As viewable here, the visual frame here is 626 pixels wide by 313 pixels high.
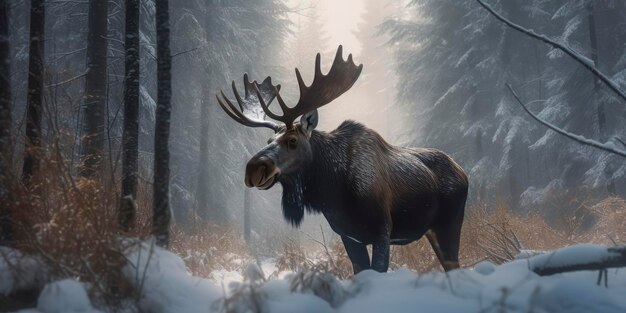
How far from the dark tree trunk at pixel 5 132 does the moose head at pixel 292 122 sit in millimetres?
1484

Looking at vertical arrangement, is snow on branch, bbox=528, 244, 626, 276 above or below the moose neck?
below

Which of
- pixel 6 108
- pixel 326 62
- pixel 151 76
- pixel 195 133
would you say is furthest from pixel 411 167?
pixel 326 62

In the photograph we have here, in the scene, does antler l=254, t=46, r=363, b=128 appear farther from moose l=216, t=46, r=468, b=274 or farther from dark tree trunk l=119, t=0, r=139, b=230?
dark tree trunk l=119, t=0, r=139, b=230

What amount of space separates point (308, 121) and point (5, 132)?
219 cm

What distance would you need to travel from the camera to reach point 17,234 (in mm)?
2990

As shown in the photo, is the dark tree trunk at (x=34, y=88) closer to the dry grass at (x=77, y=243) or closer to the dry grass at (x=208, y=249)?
the dry grass at (x=77, y=243)

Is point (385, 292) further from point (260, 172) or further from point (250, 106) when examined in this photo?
point (250, 106)

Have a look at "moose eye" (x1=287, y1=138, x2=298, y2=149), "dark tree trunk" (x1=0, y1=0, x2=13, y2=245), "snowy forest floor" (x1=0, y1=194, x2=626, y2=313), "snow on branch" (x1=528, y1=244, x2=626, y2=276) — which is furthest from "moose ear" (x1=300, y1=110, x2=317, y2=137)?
"snow on branch" (x1=528, y1=244, x2=626, y2=276)

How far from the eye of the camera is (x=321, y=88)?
4.43 meters

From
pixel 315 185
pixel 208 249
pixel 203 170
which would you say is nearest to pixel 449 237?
pixel 315 185

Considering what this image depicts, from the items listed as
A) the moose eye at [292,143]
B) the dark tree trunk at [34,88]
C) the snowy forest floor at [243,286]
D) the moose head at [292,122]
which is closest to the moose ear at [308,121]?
the moose head at [292,122]

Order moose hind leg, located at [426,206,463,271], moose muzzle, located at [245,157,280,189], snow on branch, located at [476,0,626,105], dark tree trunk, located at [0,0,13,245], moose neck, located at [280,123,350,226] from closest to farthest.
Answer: snow on branch, located at [476,0,626,105] < dark tree trunk, located at [0,0,13,245] < moose muzzle, located at [245,157,280,189] < moose neck, located at [280,123,350,226] < moose hind leg, located at [426,206,463,271]

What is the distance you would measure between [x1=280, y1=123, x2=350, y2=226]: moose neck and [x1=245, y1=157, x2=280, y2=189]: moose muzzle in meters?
0.24

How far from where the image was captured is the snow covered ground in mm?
2162
